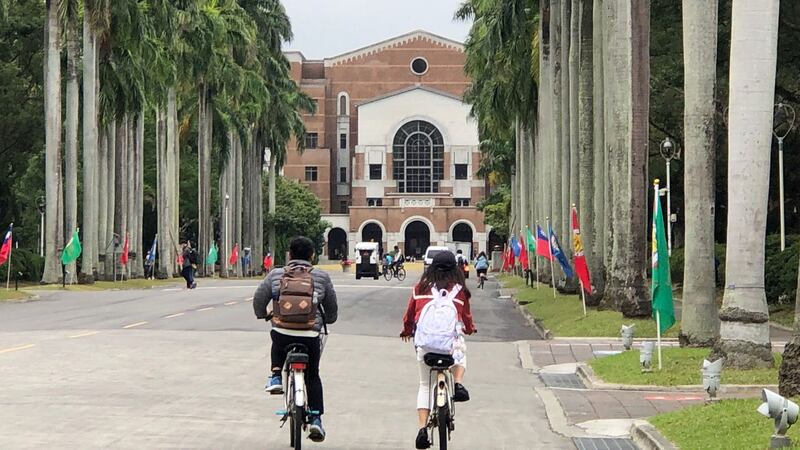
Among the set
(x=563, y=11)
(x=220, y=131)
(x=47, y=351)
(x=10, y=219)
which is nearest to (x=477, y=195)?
(x=220, y=131)

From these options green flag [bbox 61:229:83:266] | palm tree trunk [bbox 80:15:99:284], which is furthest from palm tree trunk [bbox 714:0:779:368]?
palm tree trunk [bbox 80:15:99:284]

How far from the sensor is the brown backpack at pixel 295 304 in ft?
35.6

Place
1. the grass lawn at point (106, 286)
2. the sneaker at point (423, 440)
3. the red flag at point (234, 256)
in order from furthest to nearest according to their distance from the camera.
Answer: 1. the red flag at point (234, 256)
2. the grass lawn at point (106, 286)
3. the sneaker at point (423, 440)

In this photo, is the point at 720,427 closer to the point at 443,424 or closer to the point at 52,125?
the point at 443,424

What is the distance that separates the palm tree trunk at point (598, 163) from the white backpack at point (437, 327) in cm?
2064

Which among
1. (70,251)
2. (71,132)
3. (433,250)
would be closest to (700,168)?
(433,250)

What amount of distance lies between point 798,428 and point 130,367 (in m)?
10.6

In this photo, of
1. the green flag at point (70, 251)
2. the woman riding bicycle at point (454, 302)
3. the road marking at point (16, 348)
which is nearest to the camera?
the woman riding bicycle at point (454, 302)

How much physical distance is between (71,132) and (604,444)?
141ft

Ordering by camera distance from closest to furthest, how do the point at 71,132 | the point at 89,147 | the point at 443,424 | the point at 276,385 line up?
the point at 443,424 < the point at 276,385 < the point at 71,132 < the point at 89,147

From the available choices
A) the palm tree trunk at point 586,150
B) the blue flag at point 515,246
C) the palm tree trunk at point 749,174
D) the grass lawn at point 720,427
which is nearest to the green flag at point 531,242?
the blue flag at point 515,246

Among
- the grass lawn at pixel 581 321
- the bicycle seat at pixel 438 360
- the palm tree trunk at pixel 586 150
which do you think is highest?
the palm tree trunk at pixel 586 150

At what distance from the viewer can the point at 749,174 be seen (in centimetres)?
1662

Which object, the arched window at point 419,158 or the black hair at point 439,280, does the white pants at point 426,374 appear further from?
the arched window at point 419,158
